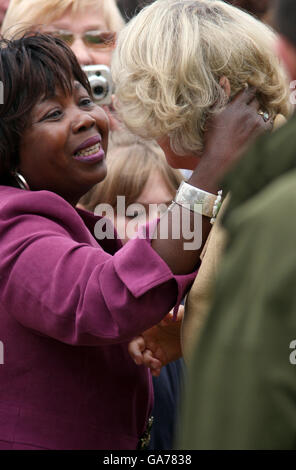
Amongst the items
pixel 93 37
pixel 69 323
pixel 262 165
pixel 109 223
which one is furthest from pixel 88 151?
pixel 93 37

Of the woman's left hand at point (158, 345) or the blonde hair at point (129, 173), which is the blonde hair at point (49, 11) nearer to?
the blonde hair at point (129, 173)

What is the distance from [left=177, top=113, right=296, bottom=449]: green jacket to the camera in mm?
896

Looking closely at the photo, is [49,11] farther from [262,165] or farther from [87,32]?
[262,165]

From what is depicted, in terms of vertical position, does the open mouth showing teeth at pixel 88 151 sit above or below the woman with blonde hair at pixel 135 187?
above

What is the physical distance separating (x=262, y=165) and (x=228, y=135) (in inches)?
38.3

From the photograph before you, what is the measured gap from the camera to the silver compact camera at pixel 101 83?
3.52 m

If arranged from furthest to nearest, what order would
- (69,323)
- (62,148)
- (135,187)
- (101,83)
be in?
(101,83)
(135,187)
(62,148)
(69,323)

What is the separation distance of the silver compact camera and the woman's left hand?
150cm

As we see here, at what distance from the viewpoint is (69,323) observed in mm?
1921

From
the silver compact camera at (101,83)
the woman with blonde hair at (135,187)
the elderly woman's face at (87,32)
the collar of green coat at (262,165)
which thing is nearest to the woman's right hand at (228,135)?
the collar of green coat at (262,165)

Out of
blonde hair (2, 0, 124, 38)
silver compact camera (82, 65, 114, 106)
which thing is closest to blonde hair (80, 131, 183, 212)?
silver compact camera (82, 65, 114, 106)
